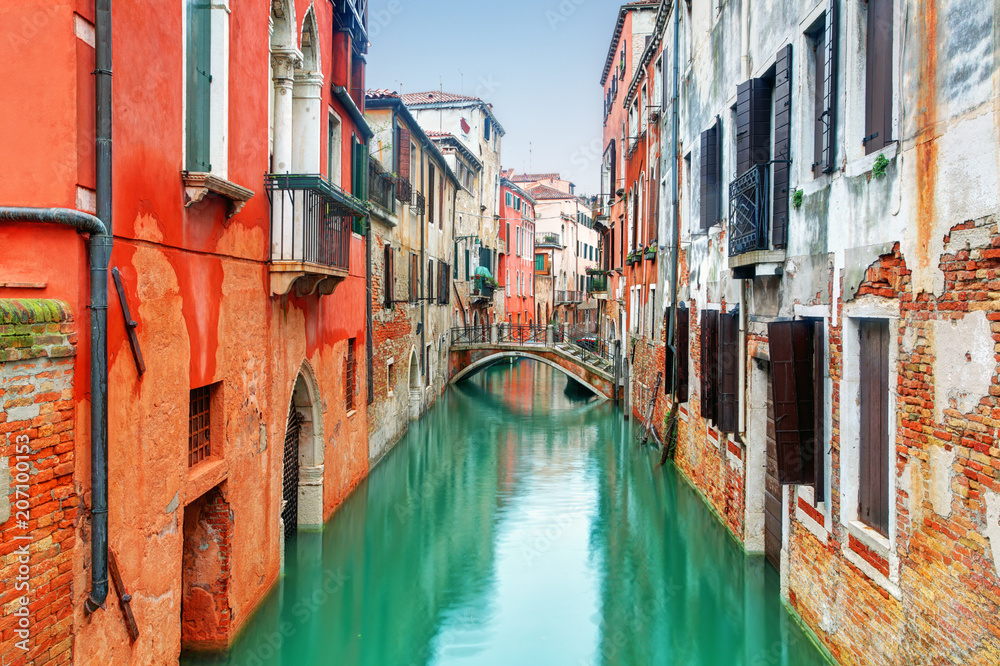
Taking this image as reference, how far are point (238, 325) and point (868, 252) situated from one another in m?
5.03

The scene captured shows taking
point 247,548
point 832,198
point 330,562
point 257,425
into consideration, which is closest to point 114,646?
point 247,548

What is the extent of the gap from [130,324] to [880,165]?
4877 mm

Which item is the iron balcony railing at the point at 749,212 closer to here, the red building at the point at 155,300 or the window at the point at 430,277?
the red building at the point at 155,300

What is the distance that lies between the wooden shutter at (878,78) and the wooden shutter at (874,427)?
1.31 meters

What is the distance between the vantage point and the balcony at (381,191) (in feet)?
44.2

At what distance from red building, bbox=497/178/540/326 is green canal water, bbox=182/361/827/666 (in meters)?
25.4

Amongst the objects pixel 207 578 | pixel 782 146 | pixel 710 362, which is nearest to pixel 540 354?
pixel 710 362

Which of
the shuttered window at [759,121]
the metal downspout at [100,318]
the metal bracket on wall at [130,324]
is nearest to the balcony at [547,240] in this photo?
the shuttered window at [759,121]

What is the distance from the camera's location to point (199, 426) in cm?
625

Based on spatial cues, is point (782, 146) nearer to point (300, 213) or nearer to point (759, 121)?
point (759, 121)

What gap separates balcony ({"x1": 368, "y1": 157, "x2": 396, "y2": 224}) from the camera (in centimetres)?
1347

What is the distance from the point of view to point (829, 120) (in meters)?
6.09

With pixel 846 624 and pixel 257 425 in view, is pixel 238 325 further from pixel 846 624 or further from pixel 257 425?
pixel 846 624

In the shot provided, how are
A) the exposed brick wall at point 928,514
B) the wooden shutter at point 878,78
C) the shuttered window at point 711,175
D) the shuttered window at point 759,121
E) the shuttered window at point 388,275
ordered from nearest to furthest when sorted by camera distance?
the exposed brick wall at point 928,514 < the wooden shutter at point 878,78 < the shuttered window at point 759,121 < the shuttered window at point 711,175 < the shuttered window at point 388,275
